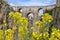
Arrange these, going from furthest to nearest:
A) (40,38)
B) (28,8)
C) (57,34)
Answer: (28,8) → (40,38) → (57,34)

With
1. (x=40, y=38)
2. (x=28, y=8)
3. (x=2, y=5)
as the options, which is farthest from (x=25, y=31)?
(x=28, y=8)

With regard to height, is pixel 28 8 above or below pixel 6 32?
below

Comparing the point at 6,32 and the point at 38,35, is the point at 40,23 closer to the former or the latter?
the point at 38,35

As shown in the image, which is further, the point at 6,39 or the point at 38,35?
the point at 6,39

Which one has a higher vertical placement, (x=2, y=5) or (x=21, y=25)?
(x=21, y=25)

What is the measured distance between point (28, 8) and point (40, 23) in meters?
21.8

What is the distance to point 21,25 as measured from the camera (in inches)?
144

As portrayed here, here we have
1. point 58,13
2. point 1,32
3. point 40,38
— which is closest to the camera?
point 40,38

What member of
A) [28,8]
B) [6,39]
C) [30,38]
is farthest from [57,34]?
[28,8]

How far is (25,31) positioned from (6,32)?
260 mm

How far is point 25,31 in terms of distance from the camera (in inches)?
143

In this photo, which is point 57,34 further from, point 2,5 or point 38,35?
point 2,5

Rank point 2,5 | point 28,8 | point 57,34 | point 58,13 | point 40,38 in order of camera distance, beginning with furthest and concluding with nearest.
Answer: point 28,8 → point 2,5 → point 58,13 → point 40,38 → point 57,34

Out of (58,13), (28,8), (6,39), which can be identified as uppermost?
(6,39)
